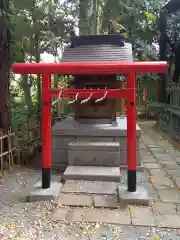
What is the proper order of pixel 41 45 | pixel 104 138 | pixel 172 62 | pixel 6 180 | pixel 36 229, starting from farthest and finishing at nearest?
pixel 172 62 < pixel 41 45 < pixel 104 138 < pixel 6 180 < pixel 36 229

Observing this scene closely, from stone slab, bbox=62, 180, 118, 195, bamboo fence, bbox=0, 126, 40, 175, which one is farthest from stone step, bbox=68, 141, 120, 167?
bamboo fence, bbox=0, 126, 40, 175

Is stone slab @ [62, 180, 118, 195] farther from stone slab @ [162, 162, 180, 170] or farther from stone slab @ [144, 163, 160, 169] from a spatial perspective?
stone slab @ [162, 162, 180, 170]

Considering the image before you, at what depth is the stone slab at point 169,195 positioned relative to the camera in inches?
141

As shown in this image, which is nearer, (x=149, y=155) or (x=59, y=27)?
(x=149, y=155)

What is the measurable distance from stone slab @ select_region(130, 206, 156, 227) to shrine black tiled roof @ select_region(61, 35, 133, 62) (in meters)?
2.54

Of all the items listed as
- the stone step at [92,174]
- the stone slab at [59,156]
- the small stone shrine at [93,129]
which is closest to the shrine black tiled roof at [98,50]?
the small stone shrine at [93,129]

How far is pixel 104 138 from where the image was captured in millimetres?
4898

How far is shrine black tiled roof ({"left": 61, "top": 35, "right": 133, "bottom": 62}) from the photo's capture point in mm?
4738

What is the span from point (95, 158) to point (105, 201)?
1.20 meters

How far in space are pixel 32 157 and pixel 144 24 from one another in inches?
250

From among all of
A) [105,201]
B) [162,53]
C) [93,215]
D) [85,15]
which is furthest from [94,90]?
[162,53]

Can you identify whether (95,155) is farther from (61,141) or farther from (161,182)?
(161,182)

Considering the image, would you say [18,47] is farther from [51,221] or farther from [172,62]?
[172,62]

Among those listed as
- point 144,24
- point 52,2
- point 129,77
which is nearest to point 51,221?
point 129,77
